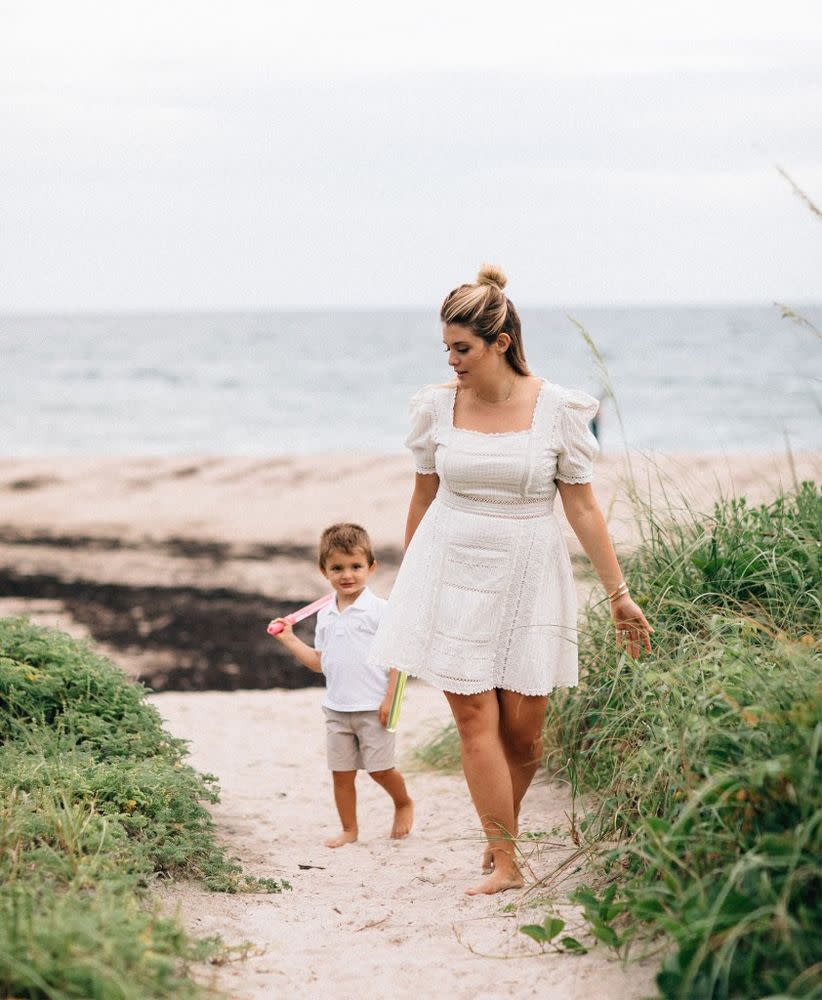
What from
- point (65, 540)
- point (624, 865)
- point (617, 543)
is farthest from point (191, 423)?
point (624, 865)

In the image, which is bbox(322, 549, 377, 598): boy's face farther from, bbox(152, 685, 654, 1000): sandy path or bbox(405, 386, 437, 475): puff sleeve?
bbox(152, 685, 654, 1000): sandy path

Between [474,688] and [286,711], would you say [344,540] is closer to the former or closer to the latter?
[474,688]

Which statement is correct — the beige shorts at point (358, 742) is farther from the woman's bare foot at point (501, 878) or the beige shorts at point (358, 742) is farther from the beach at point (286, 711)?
the woman's bare foot at point (501, 878)

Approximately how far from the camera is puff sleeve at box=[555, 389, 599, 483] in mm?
4027

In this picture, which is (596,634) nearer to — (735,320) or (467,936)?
(467,936)

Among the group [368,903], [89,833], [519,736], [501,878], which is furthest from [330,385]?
[89,833]

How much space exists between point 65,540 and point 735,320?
60.2m

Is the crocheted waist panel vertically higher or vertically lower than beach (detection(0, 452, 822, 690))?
higher

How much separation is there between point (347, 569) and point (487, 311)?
5.15 ft

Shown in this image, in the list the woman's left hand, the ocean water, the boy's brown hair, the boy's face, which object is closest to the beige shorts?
the boy's face

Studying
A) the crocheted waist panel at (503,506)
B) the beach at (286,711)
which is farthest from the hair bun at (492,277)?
the beach at (286,711)

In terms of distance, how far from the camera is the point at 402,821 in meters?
5.16

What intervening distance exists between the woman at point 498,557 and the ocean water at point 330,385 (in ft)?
3.39

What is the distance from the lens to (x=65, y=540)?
1341 cm
